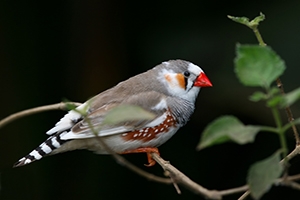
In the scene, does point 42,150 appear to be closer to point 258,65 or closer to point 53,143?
Result: point 53,143

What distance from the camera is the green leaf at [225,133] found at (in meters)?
0.67

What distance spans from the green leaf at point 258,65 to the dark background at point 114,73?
2.53m

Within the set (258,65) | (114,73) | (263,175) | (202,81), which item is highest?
(258,65)

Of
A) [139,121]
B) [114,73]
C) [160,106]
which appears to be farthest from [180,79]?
[114,73]

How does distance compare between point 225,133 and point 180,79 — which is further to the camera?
point 180,79

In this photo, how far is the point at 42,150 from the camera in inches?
74.6

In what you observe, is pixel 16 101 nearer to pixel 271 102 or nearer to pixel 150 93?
pixel 150 93

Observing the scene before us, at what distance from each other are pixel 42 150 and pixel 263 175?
1297 millimetres

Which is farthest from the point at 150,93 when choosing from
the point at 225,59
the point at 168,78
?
the point at 225,59

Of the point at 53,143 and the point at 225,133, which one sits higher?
the point at 225,133

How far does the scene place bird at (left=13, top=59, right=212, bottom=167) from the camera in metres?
1.98

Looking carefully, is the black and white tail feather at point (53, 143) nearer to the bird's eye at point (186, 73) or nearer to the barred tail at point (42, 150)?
the barred tail at point (42, 150)

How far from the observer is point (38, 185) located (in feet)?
10.7

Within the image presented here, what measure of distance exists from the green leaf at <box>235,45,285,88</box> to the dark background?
8.31 ft
